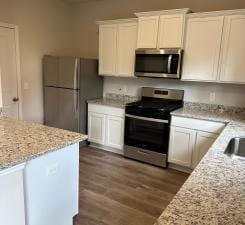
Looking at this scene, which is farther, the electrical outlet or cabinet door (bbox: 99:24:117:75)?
cabinet door (bbox: 99:24:117:75)

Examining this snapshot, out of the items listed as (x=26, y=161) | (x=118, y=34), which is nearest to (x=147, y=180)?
(x=26, y=161)

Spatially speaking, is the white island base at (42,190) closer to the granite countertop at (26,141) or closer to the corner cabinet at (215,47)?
the granite countertop at (26,141)

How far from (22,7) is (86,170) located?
119 inches

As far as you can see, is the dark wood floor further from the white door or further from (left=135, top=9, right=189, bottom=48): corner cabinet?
(left=135, top=9, right=189, bottom=48): corner cabinet

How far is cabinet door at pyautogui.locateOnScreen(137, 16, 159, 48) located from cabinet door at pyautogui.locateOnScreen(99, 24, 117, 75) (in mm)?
565

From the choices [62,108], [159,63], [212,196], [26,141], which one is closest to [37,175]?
[26,141]

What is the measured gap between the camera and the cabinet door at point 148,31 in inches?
134

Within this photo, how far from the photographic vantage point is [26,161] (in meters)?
1.49

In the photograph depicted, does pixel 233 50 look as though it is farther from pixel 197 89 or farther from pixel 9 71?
pixel 9 71

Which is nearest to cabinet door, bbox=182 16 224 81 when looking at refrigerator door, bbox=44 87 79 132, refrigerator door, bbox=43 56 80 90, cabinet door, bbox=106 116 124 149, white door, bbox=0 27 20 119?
cabinet door, bbox=106 116 124 149

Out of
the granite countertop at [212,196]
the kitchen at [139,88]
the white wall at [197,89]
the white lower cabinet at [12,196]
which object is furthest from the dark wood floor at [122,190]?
the white wall at [197,89]

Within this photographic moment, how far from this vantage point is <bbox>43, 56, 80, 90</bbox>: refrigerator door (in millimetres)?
3912

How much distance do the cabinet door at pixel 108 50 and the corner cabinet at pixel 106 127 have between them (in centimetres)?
71

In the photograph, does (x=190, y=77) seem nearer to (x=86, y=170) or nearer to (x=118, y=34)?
(x=118, y=34)
